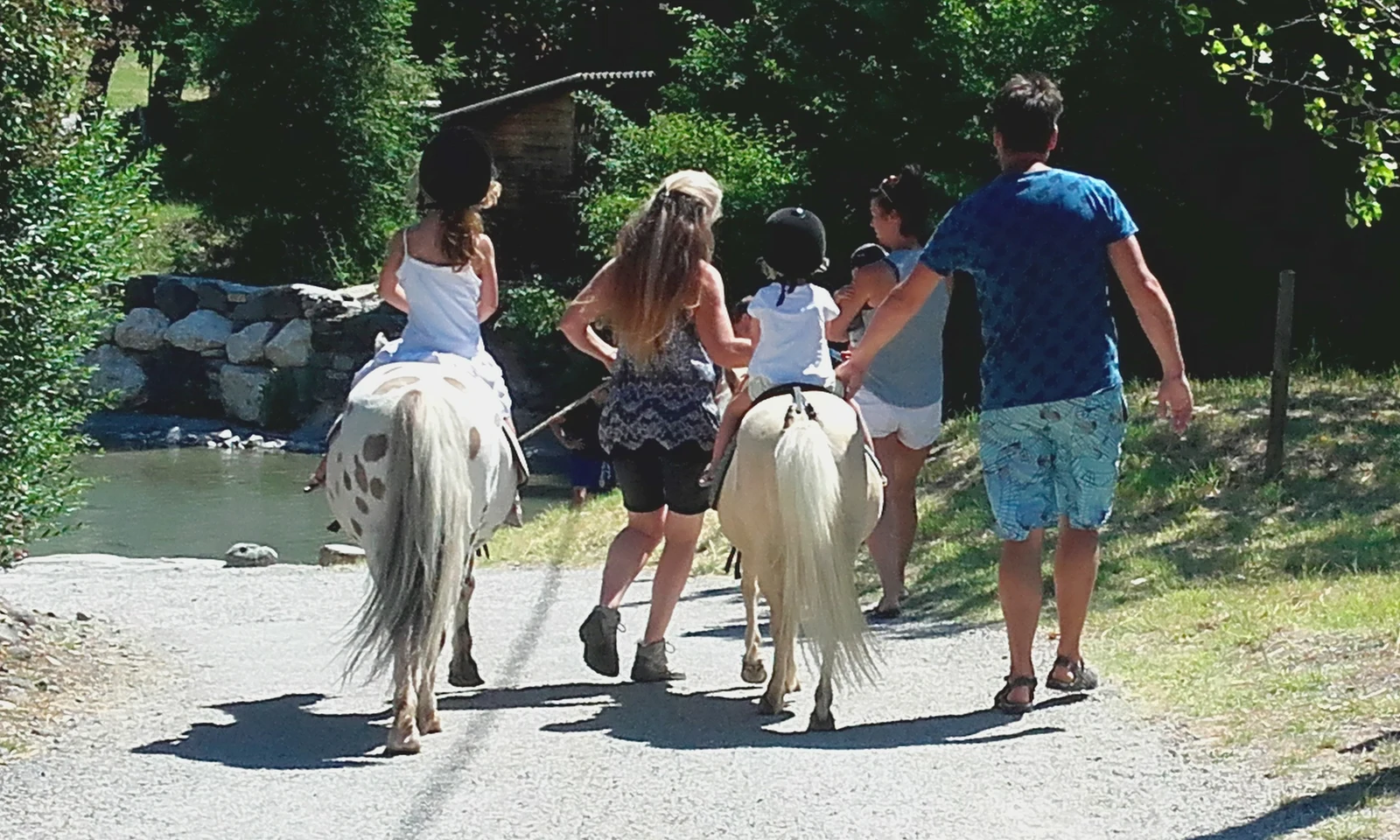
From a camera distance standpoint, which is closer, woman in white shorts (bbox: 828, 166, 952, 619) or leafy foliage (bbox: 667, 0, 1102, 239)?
woman in white shorts (bbox: 828, 166, 952, 619)

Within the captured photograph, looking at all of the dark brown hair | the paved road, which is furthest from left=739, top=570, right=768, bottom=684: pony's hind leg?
the dark brown hair

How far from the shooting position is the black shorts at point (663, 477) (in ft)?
24.2

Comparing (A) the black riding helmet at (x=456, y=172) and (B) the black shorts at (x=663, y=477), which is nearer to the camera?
(A) the black riding helmet at (x=456, y=172)

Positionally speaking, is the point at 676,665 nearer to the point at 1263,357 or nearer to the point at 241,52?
the point at 1263,357

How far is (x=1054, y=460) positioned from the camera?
6621mm

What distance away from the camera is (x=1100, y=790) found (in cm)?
561

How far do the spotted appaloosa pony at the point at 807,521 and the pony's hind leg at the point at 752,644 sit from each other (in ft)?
1.72

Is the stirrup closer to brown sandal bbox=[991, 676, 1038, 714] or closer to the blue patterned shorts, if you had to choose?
the blue patterned shorts

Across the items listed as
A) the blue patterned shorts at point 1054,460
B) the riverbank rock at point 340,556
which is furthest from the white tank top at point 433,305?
the riverbank rock at point 340,556

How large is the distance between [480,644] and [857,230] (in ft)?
40.6

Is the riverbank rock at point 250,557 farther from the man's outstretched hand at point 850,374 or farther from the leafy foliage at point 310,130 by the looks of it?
the leafy foliage at point 310,130

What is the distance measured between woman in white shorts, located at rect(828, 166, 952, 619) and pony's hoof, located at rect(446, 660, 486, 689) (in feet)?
7.24

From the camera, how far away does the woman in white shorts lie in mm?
8672

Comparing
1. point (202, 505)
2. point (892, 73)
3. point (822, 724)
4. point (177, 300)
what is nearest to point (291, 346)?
point (177, 300)
